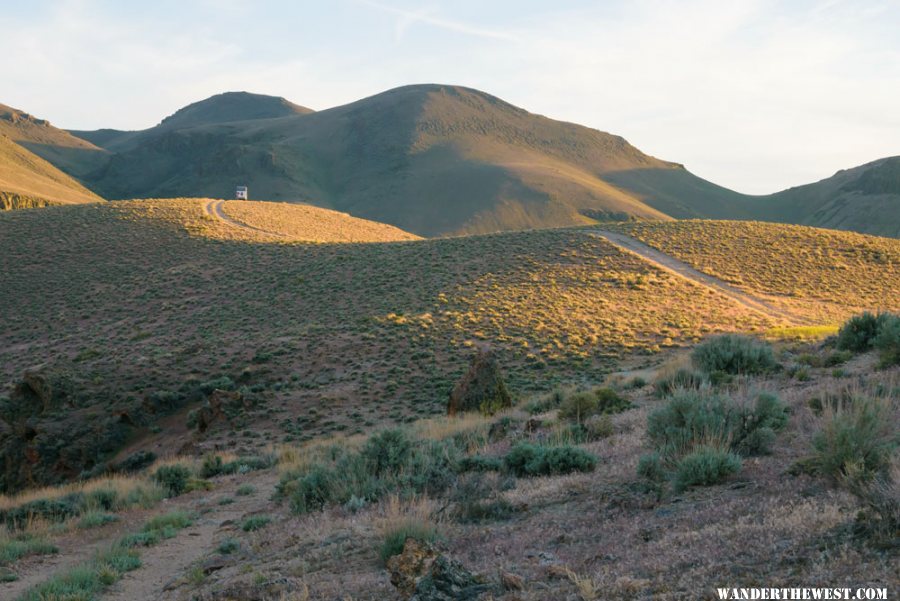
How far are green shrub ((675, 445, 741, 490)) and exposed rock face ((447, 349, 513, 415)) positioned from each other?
11.2 meters

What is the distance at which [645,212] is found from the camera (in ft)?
493

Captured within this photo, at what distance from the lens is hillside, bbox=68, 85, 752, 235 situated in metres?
148

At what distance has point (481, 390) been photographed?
60.2 feet

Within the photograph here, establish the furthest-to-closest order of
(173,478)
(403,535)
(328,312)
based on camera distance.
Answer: (328,312)
(173,478)
(403,535)

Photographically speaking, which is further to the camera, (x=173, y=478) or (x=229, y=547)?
(x=173, y=478)

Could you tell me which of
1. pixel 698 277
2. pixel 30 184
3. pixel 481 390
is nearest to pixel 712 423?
pixel 481 390

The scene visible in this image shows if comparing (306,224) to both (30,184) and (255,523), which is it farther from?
(30,184)

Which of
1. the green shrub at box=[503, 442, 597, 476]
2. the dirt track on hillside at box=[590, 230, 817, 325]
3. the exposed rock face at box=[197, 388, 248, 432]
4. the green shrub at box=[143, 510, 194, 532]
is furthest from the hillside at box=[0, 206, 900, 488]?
the green shrub at box=[503, 442, 597, 476]

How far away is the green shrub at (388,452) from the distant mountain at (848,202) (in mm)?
136511

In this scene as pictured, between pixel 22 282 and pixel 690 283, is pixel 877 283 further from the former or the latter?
pixel 22 282

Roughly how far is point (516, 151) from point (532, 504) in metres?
181

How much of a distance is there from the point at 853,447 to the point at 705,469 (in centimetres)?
129

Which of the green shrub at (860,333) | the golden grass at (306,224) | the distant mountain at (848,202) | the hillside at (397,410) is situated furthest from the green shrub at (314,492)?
the distant mountain at (848,202)

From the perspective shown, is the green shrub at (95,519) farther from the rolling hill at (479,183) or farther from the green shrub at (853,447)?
the rolling hill at (479,183)
